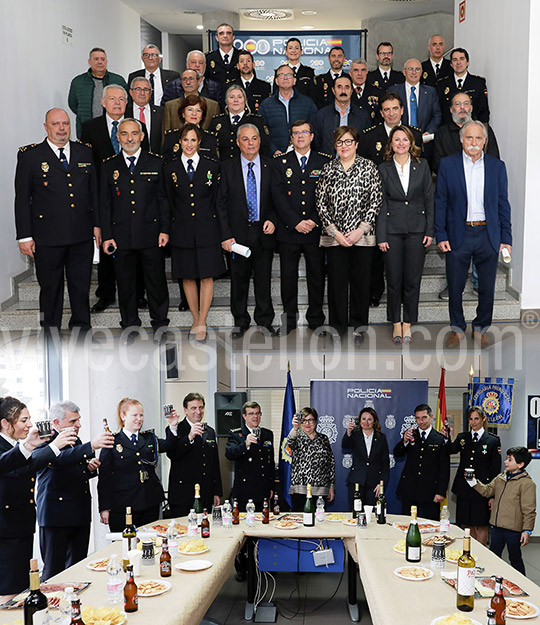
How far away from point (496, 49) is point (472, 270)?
2.18 metres

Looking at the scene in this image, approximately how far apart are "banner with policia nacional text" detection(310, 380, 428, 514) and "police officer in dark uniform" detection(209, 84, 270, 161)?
250cm

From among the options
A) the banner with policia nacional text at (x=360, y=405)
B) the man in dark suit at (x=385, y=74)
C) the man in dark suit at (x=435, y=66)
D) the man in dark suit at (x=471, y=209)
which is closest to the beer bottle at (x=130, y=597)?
the man in dark suit at (x=471, y=209)

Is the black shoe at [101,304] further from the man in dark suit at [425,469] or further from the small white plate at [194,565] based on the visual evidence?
the man in dark suit at [425,469]

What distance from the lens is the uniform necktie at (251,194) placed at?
17.6 feet

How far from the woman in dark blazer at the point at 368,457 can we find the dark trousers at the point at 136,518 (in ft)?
6.46

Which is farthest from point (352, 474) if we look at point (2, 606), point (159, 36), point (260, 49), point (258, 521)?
point (159, 36)

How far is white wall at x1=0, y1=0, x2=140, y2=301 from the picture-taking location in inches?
240

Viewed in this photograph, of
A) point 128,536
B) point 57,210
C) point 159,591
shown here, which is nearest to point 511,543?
point 128,536

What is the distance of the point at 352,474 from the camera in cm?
650

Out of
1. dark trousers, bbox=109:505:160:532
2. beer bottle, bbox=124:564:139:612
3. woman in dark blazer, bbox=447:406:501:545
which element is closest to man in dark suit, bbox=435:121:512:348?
woman in dark blazer, bbox=447:406:501:545

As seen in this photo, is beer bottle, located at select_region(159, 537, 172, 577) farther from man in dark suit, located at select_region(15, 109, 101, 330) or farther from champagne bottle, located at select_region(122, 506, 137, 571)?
man in dark suit, located at select_region(15, 109, 101, 330)

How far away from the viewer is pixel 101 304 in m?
5.81

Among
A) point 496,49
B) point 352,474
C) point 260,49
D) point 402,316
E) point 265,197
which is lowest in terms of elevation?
point 352,474

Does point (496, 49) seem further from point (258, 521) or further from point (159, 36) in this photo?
point (159, 36)
